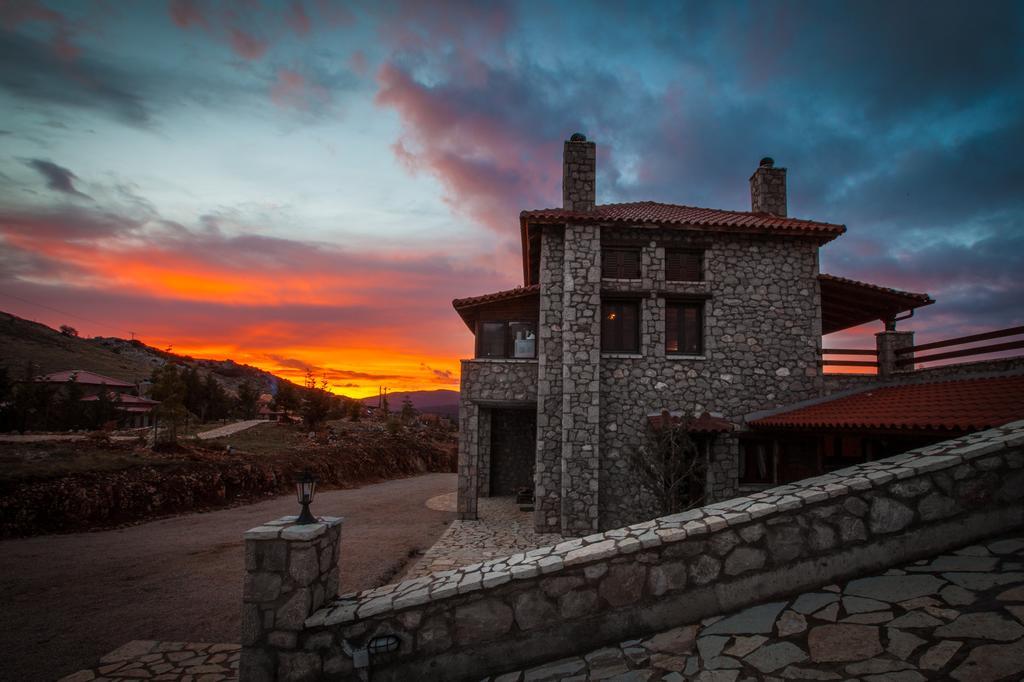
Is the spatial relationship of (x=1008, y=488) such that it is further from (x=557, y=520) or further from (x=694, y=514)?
(x=557, y=520)

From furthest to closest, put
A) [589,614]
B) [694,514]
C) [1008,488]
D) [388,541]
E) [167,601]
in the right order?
[388,541]
[167,601]
[694,514]
[589,614]
[1008,488]

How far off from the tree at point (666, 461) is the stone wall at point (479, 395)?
3707 mm

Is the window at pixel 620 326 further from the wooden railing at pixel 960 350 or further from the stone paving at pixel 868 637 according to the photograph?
the stone paving at pixel 868 637

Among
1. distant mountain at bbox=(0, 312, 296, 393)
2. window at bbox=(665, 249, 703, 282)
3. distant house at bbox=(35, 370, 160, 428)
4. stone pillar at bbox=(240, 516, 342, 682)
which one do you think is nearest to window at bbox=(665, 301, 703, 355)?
window at bbox=(665, 249, 703, 282)

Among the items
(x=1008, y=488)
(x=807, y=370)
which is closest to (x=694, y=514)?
(x=1008, y=488)

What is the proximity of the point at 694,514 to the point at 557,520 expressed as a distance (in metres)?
8.74

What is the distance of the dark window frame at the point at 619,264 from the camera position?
1395cm

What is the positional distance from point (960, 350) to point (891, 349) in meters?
2.49

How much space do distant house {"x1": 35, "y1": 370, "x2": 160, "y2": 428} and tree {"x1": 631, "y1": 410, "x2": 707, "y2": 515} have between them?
38.3 m

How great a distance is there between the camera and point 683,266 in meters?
14.1

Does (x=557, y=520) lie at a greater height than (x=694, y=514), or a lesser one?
lesser

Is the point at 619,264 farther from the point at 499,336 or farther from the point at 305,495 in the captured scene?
the point at 305,495

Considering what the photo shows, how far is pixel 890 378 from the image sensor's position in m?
13.3

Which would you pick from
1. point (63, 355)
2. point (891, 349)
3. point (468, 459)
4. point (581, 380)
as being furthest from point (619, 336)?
point (63, 355)
